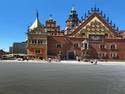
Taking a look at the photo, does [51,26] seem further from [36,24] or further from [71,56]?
[71,56]

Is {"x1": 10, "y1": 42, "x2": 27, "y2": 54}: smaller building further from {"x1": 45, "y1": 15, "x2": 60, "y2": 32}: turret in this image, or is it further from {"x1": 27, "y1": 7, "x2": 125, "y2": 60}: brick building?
{"x1": 27, "y1": 7, "x2": 125, "y2": 60}: brick building

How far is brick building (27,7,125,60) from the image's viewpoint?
395 feet

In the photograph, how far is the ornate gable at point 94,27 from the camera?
400ft

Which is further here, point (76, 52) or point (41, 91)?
point (76, 52)

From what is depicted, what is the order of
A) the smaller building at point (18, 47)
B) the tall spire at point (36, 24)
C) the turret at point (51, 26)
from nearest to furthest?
1. the tall spire at point (36, 24)
2. the turret at point (51, 26)
3. the smaller building at point (18, 47)

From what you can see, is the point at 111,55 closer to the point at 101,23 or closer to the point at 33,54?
the point at 101,23

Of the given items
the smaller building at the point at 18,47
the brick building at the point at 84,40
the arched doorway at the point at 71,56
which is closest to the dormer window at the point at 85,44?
the brick building at the point at 84,40

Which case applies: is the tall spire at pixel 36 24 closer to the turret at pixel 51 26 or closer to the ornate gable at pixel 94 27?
the turret at pixel 51 26

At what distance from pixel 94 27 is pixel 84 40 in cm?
591

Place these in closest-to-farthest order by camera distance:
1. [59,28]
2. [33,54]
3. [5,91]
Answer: [5,91], [33,54], [59,28]

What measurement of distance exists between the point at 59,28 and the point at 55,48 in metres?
10.1

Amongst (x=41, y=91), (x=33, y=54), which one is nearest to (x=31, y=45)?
(x=33, y=54)

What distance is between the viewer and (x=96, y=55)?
124000 millimetres

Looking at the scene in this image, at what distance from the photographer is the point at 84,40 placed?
401ft
